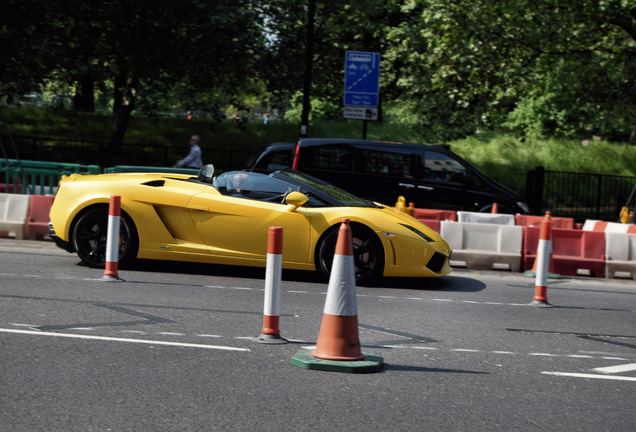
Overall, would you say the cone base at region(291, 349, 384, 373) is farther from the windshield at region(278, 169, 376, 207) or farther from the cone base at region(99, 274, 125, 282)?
the windshield at region(278, 169, 376, 207)

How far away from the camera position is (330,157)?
53.5 feet

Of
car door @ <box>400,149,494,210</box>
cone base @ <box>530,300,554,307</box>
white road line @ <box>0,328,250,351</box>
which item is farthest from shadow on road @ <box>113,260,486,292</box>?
car door @ <box>400,149,494,210</box>

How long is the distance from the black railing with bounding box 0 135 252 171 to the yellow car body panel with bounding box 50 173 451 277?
16.8 meters

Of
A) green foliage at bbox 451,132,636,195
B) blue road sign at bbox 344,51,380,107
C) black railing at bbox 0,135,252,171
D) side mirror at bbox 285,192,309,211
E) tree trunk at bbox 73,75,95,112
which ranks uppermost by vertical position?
tree trunk at bbox 73,75,95,112

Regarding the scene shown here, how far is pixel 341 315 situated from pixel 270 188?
435 centimetres

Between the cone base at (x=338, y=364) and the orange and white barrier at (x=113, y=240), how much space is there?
148 inches

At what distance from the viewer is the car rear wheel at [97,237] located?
32.2ft

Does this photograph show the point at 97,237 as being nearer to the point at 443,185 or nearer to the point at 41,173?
the point at 41,173

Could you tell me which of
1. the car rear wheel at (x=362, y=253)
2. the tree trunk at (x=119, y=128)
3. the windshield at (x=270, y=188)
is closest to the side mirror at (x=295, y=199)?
the windshield at (x=270, y=188)

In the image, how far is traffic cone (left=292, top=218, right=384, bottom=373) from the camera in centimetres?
577

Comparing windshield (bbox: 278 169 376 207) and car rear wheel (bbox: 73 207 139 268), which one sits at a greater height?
windshield (bbox: 278 169 376 207)

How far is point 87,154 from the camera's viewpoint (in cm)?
2739

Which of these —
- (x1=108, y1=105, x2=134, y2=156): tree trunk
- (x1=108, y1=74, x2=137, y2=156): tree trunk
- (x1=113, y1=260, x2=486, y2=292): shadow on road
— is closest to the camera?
(x1=113, y1=260, x2=486, y2=292): shadow on road

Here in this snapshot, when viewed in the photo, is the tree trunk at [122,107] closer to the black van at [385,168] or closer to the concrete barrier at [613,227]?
the black van at [385,168]
